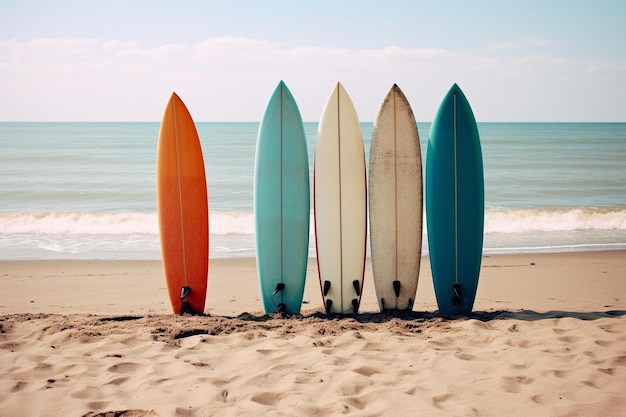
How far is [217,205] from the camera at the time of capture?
43.4ft

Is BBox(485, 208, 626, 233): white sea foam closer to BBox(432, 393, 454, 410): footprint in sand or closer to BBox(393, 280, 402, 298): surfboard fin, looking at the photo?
BBox(393, 280, 402, 298): surfboard fin

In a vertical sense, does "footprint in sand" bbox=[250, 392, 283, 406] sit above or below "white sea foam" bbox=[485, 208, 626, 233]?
below

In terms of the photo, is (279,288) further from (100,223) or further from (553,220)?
(553,220)

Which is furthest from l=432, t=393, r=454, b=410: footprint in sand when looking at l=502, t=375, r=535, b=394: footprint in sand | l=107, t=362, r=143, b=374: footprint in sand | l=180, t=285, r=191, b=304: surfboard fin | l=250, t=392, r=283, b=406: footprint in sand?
l=180, t=285, r=191, b=304: surfboard fin

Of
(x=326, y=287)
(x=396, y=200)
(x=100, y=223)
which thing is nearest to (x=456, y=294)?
(x=396, y=200)

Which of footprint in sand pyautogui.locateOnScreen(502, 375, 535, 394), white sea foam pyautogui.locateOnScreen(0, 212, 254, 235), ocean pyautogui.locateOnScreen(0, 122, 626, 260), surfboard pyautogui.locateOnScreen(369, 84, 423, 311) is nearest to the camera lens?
footprint in sand pyautogui.locateOnScreen(502, 375, 535, 394)

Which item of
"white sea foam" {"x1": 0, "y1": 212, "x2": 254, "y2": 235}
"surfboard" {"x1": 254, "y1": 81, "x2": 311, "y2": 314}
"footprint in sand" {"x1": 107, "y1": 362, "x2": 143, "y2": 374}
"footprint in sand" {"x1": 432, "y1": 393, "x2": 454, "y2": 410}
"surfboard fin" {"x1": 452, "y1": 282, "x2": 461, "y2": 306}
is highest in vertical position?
"surfboard" {"x1": 254, "y1": 81, "x2": 311, "y2": 314}

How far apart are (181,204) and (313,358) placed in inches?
80.3

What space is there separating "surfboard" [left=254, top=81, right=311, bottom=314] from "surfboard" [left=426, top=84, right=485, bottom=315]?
1.08 metres

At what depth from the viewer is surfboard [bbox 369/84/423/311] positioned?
495 centimetres

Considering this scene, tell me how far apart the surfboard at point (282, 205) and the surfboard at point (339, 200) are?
130mm

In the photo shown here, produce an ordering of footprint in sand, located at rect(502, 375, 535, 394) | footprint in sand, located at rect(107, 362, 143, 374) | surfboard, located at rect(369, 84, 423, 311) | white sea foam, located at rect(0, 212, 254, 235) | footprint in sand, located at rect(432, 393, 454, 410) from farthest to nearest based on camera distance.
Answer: white sea foam, located at rect(0, 212, 254, 235) < surfboard, located at rect(369, 84, 423, 311) < footprint in sand, located at rect(107, 362, 143, 374) < footprint in sand, located at rect(502, 375, 535, 394) < footprint in sand, located at rect(432, 393, 454, 410)

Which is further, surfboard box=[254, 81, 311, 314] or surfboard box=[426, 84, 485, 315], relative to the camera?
surfboard box=[254, 81, 311, 314]

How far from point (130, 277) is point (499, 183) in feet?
40.9
